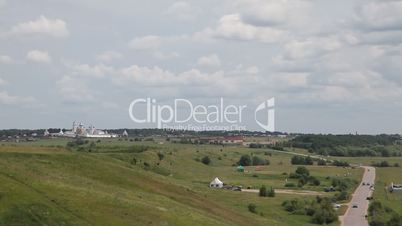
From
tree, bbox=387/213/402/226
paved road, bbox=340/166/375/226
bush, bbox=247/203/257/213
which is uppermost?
bush, bbox=247/203/257/213

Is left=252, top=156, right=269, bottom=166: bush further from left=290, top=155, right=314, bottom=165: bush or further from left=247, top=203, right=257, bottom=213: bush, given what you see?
left=247, top=203, right=257, bottom=213: bush

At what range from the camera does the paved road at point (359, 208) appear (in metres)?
75.1

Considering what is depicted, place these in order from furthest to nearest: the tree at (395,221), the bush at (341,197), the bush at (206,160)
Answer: the bush at (206,160), the bush at (341,197), the tree at (395,221)

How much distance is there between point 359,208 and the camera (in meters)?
91.0

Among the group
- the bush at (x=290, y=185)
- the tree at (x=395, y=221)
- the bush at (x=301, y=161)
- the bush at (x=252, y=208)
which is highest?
the bush at (x=301, y=161)

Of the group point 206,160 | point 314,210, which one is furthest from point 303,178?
point 314,210

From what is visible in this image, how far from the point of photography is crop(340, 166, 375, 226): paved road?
75062 millimetres

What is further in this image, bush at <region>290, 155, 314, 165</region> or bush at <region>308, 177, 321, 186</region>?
bush at <region>290, 155, 314, 165</region>

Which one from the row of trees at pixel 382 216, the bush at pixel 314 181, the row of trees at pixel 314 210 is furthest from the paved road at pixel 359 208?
the bush at pixel 314 181

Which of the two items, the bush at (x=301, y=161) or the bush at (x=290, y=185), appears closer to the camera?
the bush at (x=290, y=185)

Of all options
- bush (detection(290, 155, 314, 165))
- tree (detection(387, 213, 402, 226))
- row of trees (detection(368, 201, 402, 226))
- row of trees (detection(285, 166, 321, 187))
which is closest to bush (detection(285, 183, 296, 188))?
row of trees (detection(285, 166, 321, 187))

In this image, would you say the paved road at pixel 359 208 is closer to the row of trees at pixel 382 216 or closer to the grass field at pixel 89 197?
the row of trees at pixel 382 216

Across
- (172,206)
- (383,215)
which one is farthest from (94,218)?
(383,215)

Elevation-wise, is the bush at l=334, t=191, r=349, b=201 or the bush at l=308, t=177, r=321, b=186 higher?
the bush at l=308, t=177, r=321, b=186
